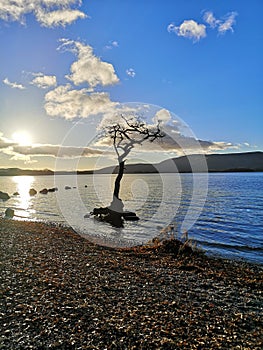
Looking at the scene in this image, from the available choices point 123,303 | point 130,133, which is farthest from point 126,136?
point 123,303

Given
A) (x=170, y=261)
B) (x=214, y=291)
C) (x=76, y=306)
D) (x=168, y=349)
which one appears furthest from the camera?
(x=170, y=261)

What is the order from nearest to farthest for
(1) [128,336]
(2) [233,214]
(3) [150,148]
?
(1) [128,336]
(3) [150,148]
(2) [233,214]

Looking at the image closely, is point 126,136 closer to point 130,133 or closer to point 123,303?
point 130,133

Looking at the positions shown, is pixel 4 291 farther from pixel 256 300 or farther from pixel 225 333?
pixel 256 300

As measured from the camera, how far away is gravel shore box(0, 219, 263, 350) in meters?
6.08

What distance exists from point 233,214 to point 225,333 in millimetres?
33345

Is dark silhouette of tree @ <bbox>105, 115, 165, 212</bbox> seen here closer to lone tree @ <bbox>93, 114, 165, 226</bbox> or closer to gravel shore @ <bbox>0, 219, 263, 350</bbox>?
lone tree @ <bbox>93, 114, 165, 226</bbox>

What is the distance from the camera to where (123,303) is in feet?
25.6

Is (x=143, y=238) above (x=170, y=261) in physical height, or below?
below

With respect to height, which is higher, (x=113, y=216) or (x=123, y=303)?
(x=123, y=303)

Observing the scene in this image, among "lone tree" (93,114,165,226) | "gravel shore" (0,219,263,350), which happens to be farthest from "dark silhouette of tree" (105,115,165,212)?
"gravel shore" (0,219,263,350)

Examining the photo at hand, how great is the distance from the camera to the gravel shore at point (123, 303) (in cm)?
608

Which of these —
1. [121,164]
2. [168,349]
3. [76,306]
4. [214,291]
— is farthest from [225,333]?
[121,164]

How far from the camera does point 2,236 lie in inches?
677
